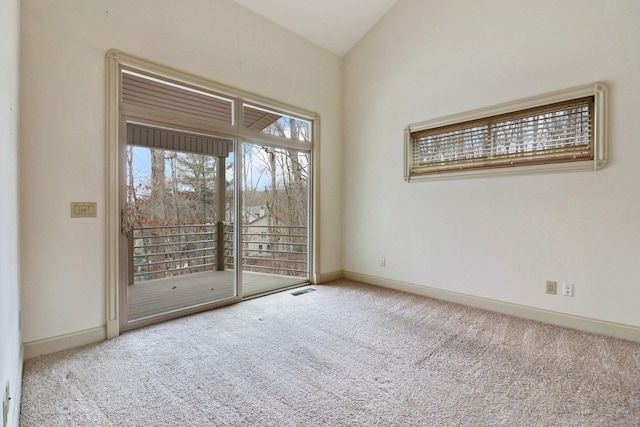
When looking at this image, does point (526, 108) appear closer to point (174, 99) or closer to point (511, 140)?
point (511, 140)

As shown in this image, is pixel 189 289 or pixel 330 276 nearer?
pixel 189 289

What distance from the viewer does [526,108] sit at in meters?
3.00

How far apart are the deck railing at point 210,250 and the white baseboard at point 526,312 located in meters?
1.24

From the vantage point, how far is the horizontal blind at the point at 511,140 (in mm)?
2764

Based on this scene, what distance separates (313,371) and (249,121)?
2.76 meters

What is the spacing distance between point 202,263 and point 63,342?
6.48 ft

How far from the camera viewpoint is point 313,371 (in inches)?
81.0

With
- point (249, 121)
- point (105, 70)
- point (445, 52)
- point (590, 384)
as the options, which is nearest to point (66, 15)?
point (105, 70)

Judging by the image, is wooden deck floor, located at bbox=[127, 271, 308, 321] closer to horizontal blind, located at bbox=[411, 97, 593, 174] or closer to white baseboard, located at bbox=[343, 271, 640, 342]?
white baseboard, located at bbox=[343, 271, 640, 342]

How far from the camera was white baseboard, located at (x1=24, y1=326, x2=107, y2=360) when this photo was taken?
7.21 ft

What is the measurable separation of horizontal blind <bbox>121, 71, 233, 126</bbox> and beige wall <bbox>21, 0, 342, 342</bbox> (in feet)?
0.66

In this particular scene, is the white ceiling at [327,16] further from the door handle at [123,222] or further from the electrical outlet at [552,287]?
the electrical outlet at [552,287]

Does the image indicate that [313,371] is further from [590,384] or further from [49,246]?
[49,246]

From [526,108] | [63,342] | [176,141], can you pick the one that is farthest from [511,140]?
[63,342]
